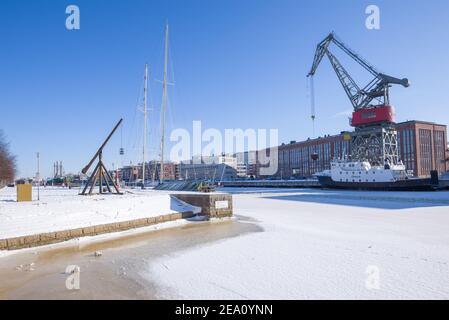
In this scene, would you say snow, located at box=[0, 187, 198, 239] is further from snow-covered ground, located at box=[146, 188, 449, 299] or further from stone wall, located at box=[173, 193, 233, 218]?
snow-covered ground, located at box=[146, 188, 449, 299]

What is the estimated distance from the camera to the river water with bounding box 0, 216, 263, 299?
5.65 metres

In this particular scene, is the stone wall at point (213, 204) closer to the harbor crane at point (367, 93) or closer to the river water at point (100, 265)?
the river water at point (100, 265)

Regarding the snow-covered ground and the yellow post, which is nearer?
the snow-covered ground

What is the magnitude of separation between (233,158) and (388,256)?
180139 mm

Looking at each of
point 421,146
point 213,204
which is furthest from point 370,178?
point 421,146

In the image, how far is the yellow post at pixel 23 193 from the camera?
50.6 ft

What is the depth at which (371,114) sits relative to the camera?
199 feet

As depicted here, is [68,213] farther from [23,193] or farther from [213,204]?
[213,204]

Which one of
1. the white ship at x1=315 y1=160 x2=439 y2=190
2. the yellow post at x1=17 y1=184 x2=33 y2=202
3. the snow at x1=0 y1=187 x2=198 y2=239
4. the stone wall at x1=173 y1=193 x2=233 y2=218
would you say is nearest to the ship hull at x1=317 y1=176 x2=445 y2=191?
the white ship at x1=315 y1=160 x2=439 y2=190

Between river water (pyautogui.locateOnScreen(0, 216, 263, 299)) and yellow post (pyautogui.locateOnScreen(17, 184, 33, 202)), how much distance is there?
7502 mm

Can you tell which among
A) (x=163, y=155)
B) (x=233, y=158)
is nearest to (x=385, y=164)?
(x=163, y=155)

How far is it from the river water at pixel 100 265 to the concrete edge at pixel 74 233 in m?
0.49

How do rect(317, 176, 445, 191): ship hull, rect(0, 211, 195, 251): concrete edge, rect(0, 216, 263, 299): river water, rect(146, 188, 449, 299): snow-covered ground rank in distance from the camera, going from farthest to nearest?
rect(317, 176, 445, 191): ship hull, rect(0, 211, 195, 251): concrete edge, rect(0, 216, 263, 299): river water, rect(146, 188, 449, 299): snow-covered ground
